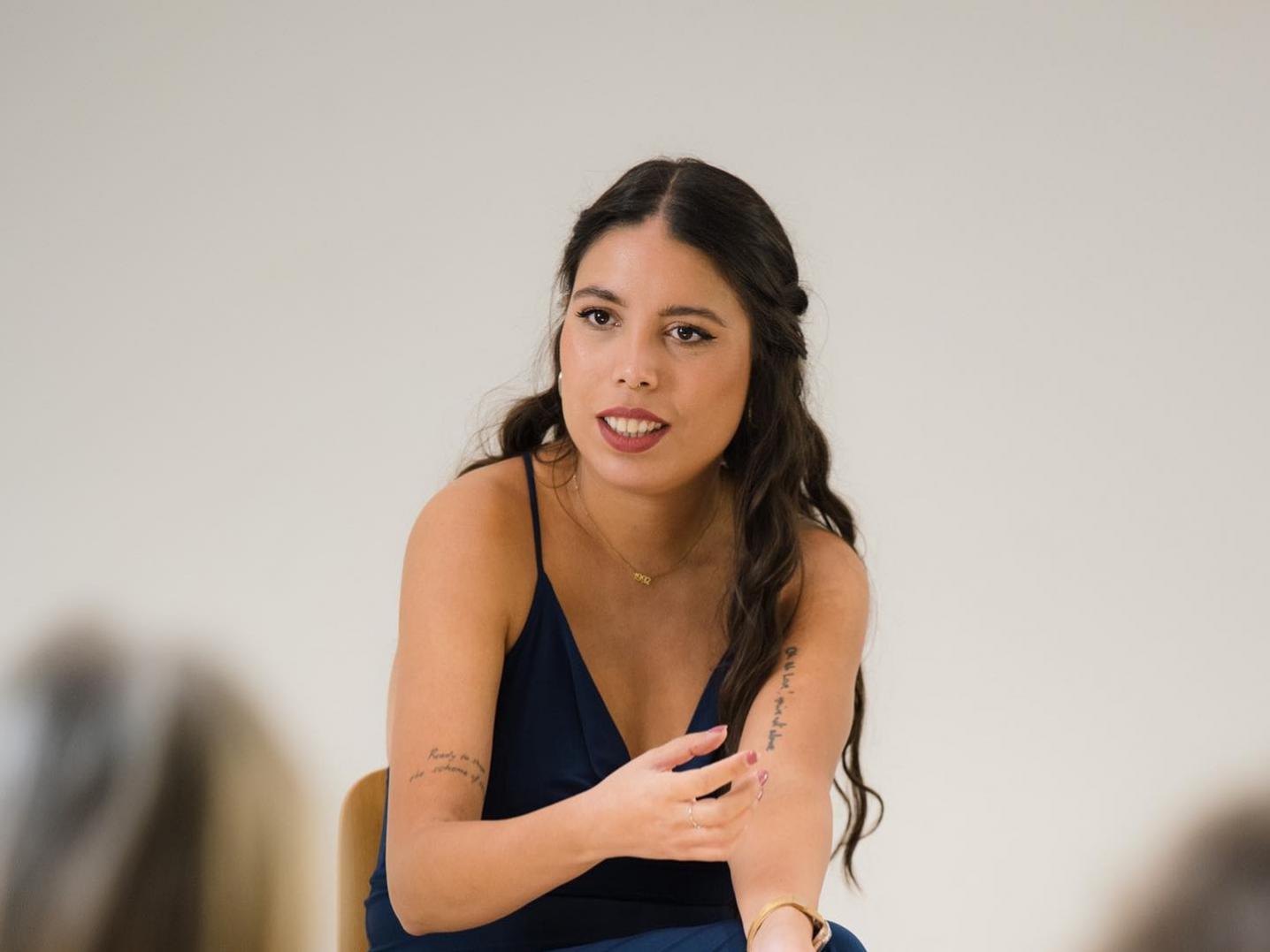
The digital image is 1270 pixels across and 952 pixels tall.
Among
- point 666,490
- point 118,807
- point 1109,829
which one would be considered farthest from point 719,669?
point 1109,829

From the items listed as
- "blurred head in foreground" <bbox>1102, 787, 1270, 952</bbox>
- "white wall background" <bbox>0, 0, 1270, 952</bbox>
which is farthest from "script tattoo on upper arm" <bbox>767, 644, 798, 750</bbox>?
"blurred head in foreground" <bbox>1102, 787, 1270, 952</bbox>

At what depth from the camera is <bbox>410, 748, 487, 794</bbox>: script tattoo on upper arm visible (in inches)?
61.9

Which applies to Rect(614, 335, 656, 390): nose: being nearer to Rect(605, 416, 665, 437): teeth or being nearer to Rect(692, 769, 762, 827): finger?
Rect(605, 416, 665, 437): teeth

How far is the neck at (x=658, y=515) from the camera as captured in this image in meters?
1.84

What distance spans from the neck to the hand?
0.46 metres

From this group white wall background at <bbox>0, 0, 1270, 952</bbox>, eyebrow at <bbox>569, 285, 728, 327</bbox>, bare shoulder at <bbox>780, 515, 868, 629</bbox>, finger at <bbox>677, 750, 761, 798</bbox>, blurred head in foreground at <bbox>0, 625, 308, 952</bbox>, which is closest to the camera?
finger at <bbox>677, 750, 761, 798</bbox>

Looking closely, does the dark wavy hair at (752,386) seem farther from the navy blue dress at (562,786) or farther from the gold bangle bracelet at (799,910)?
the gold bangle bracelet at (799,910)

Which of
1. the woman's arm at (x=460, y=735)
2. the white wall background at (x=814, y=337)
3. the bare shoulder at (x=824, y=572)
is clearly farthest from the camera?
the white wall background at (x=814, y=337)

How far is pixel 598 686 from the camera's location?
179 cm

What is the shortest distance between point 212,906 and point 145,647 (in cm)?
44

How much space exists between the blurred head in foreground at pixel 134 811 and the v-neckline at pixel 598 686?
45.6 inches

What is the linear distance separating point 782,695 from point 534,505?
1.14 feet

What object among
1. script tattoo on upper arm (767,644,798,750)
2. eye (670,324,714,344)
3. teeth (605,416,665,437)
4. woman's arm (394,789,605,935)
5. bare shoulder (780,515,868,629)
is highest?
eye (670,324,714,344)

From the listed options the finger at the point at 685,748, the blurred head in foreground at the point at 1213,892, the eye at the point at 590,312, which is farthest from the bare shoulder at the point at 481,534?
the blurred head in foreground at the point at 1213,892
